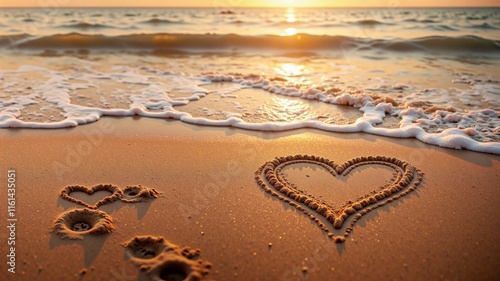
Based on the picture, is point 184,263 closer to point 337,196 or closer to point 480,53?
point 337,196

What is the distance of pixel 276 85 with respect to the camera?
5609mm

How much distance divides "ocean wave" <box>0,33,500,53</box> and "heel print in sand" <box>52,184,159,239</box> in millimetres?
8694

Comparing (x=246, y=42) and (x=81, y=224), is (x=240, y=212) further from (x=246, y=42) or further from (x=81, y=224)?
(x=246, y=42)

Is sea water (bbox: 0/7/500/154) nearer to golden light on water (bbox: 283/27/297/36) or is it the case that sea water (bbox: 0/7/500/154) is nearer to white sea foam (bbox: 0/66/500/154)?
white sea foam (bbox: 0/66/500/154)

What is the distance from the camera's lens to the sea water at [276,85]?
4.07 m

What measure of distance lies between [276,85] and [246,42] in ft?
19.8

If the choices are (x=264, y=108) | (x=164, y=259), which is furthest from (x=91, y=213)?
(x=264, y=108)

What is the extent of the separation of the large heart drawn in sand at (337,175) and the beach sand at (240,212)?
5 centimetres

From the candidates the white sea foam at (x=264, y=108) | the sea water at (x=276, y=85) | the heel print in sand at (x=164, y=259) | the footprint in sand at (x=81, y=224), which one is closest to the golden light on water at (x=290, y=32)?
the sea water at (x=276, y=85)

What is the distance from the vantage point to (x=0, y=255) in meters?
1.98

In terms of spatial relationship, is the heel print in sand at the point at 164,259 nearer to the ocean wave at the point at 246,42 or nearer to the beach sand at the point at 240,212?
the beach sand at the point at 240,212

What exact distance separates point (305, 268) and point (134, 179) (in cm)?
148

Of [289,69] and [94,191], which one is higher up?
[94,191]

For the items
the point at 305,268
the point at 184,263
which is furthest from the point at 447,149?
the point at 184,263
